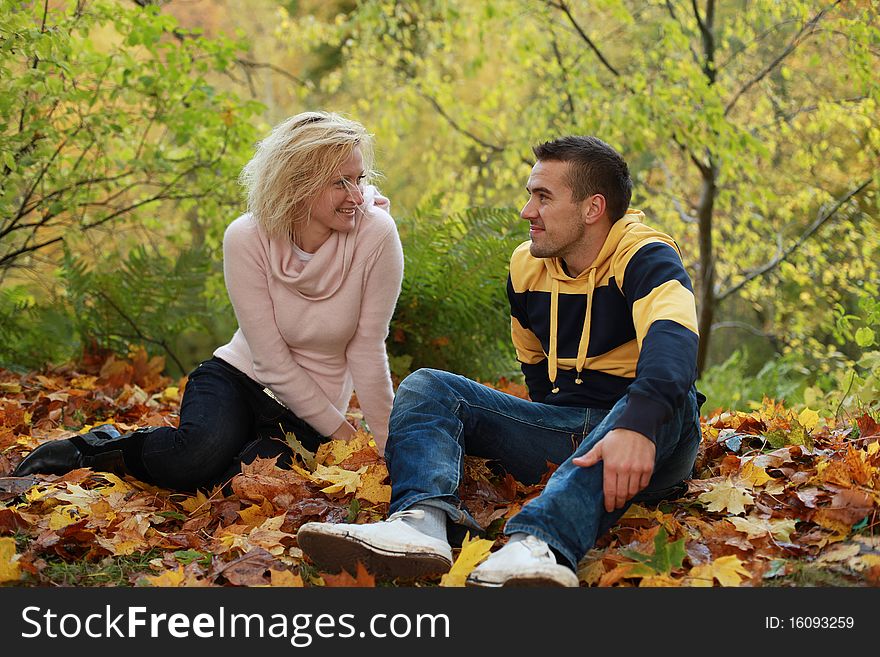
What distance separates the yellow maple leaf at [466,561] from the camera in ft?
7.09

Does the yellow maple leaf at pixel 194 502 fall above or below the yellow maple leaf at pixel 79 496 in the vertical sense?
below

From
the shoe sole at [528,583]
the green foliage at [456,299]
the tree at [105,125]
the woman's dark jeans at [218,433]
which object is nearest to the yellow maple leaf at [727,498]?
the shoe sole at [528,583]

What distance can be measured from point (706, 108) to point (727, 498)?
4063 millimetres

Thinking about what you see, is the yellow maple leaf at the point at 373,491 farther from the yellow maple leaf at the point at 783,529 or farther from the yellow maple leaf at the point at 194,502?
the yellow maple leaf at the point at 783,529

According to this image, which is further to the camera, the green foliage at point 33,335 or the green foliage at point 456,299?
the green foliage at point 33,335

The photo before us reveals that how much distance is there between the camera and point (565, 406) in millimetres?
2799

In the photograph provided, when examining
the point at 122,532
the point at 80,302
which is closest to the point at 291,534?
the point at 122,532

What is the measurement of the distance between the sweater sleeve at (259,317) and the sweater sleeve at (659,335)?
1.29m

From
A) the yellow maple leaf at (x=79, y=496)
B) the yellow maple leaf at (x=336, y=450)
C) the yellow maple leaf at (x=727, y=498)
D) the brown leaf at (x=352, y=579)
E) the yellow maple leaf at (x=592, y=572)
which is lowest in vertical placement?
the yellow maple leaf at (x=592, y=572)

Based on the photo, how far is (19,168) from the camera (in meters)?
3.99

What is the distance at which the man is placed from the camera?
215cm

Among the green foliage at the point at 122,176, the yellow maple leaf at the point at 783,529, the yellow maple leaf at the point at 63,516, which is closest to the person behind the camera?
the yellow maple leaf at the point at 783,529

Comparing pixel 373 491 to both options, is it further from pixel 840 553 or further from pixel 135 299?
pixel 135 299

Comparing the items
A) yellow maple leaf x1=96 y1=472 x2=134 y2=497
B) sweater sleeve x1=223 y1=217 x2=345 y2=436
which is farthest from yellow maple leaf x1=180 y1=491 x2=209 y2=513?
sweater sleeve x1=223 y1=217 x2=345 y2=436
